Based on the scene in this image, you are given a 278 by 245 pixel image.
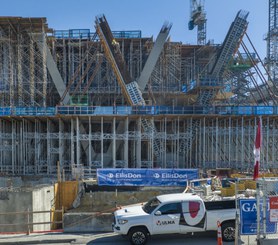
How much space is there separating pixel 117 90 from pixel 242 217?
26351 mm

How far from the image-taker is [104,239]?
9.37 meters

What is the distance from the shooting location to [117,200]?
16.6 metres

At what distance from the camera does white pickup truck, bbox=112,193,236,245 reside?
8555 millimetres

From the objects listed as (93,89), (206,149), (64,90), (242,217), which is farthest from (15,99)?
(242,217)

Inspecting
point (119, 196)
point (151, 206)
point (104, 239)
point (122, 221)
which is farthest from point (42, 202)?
point (151, 206)

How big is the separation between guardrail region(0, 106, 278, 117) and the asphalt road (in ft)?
53.7

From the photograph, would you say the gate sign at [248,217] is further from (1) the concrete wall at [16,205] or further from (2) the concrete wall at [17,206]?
(1) the concrete wall at [16,205]

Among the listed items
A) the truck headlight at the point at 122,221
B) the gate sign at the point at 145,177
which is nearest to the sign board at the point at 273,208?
the truck headlight at the point at 122,221

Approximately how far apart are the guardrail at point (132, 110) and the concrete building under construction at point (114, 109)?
0.31ft

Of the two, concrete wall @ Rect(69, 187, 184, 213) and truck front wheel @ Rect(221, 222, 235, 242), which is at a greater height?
truck front wheel @ Rect(221, 222, 235, 242)

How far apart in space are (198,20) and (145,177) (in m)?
38.4

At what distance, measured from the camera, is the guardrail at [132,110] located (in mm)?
25328

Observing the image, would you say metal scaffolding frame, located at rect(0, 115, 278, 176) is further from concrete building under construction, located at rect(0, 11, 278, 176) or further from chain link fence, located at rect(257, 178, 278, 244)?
chain link fence, located at rect(257, 178, 278, 244)

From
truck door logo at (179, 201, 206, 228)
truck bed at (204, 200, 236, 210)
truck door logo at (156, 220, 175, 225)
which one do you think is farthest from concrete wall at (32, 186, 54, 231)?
truck bed at (204, 200, 236, 210)
